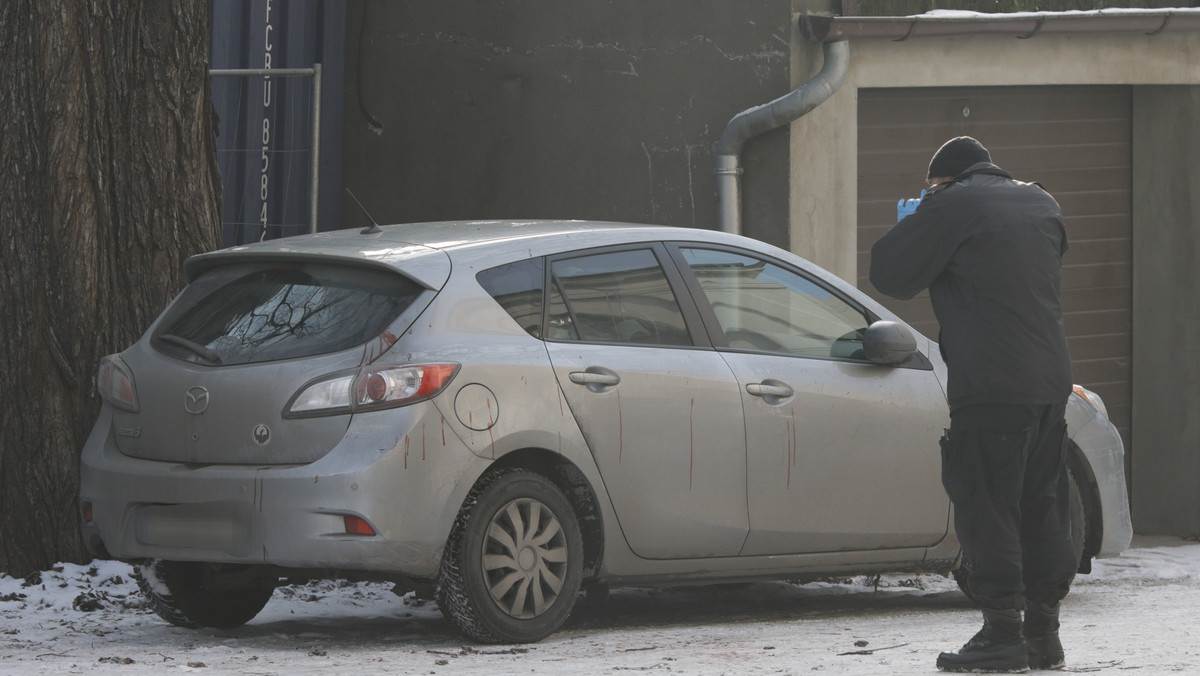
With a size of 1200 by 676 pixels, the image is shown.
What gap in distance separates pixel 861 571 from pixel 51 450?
3.37 m

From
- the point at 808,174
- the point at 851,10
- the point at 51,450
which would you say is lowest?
the point at 51,450

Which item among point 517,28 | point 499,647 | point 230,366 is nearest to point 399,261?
point 230,366

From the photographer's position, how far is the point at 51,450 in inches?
281

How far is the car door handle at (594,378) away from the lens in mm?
6141

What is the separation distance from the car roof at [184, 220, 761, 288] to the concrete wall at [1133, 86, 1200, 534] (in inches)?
252

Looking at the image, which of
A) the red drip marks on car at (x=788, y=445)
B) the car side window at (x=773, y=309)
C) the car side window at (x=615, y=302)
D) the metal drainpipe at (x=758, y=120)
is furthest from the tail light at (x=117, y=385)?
the metal drainpipe at (x=758, y=120)

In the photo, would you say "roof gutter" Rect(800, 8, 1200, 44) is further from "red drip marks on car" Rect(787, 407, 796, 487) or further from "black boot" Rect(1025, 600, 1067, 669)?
"black boot" Rect(1025, 600, 1067, 669)

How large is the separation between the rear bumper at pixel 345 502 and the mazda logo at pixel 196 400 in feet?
0.66

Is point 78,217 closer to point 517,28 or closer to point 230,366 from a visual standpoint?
point 230,366

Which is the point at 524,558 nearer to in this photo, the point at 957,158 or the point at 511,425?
the point at 511,425

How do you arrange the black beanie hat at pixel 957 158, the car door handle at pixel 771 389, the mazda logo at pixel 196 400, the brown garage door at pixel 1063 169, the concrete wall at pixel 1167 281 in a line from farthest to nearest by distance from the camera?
the concrete wall at pixel 1167 281, the brown garage door at pixel 1063 169, the car door handle at pixel 771 389, the mazda logo at pixel 196 400, the black beanie hat at pixel 957 158

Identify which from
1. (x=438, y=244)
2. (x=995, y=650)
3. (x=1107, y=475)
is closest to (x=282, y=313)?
(x=438, y=244)

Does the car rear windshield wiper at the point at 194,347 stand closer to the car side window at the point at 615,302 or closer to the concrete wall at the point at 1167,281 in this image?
the car side window at the point at 615,302

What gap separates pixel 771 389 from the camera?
6672 millimetres
